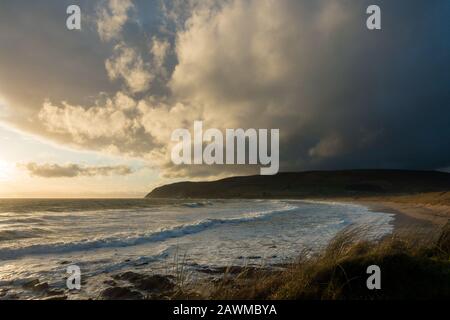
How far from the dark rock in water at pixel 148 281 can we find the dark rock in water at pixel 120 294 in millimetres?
368

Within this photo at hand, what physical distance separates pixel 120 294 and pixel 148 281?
3.98ft

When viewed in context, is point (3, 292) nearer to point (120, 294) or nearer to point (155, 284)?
point (120, 294)

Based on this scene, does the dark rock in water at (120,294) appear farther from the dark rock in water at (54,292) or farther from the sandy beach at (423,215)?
the sandy beach at (423,215)

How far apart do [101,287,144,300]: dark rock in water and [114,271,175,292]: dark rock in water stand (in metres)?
0.37

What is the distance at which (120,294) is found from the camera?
8.40m

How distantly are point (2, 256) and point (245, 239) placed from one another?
1100 cm

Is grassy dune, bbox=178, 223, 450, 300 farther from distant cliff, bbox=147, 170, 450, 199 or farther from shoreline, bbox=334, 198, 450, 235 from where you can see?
distant cliff, bbox=147, 170, 450, 199

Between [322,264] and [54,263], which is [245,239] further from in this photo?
[322,264]

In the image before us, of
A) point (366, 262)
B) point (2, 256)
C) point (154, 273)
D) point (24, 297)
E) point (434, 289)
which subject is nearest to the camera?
point (434, 289)

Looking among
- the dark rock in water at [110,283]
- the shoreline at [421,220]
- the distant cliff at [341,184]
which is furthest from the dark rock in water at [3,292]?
the distant cliff at [341,184]

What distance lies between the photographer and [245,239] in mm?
18359

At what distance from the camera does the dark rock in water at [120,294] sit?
319 inches
